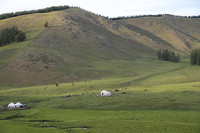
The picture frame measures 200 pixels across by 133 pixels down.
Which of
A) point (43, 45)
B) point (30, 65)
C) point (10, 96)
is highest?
point (43, 45)

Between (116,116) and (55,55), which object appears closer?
(116,116)

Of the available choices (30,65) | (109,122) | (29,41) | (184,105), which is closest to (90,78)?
(30,65)

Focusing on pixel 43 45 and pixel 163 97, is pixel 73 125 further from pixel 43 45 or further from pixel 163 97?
pixel 43 45

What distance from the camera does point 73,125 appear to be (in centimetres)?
3453

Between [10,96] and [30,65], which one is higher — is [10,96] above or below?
below

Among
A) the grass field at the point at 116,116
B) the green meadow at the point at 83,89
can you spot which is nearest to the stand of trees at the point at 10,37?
the green meadow at the point at 83,89

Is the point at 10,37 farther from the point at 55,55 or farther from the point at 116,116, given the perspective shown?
the point at 116,116

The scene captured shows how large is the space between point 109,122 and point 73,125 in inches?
202

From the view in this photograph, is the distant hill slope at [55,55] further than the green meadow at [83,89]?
Yes

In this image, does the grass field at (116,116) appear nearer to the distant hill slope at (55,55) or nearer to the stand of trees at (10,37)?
the distant hill slope at (55,55)

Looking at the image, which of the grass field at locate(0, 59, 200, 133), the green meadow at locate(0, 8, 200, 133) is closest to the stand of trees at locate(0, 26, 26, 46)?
the green meadow at locate(0, 8, 200, 133)

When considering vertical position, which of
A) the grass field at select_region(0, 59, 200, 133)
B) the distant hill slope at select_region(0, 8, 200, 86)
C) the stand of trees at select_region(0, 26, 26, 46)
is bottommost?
the grass field at select_region(0, 59, 200, 133)

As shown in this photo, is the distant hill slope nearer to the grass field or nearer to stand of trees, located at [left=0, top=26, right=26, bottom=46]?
stand of trees, located at [left=0, top=26, right=26, bottom=46]

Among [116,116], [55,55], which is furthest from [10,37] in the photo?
[116,116]
